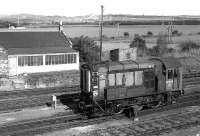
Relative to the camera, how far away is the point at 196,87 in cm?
3350

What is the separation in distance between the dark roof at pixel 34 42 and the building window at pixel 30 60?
0.74 meters

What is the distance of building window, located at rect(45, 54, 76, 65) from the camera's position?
41728mm

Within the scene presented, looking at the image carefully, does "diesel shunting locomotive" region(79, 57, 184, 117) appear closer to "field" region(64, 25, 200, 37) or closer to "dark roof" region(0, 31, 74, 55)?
"dark roof" region(0, 31, 74, 55)

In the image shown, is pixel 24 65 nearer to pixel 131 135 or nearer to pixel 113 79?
pixel 113 79

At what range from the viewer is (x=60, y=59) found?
140ft

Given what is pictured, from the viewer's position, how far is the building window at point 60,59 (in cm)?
4173

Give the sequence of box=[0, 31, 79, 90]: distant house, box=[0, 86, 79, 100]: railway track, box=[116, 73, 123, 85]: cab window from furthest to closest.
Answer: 1. box=[0, 31, 79, 90]: distant house
2. box=[0, 86, 79, 100]: railway track
3. box=[116, 73, 123, 85]: cab window

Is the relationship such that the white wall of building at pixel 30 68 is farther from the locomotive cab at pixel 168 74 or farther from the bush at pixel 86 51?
the locomotive cab at pixel 168 74

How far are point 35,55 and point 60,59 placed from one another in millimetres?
3609

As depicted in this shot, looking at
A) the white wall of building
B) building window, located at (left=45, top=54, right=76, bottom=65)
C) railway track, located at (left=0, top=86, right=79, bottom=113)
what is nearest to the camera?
railway track, located at (left=0, top=86, right=79, bottom=113)

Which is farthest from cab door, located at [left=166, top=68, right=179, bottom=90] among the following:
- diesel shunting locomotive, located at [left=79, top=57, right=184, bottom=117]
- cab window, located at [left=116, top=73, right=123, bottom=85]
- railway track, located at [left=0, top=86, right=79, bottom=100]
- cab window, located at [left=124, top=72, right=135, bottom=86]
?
railway track, located at [left=0, top=86, right=79, bottom=100]

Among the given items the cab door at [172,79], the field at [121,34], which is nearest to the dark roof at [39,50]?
the field at [121,34]

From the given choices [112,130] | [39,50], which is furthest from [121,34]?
[112,130]

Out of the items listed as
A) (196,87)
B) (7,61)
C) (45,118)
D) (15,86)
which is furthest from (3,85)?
(196,87)
